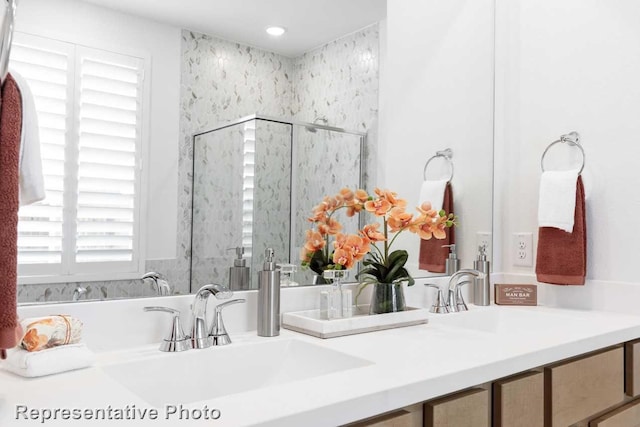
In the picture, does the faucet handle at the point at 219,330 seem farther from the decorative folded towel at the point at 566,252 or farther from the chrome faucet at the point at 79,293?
the decorative folded towel at the point at 566,252

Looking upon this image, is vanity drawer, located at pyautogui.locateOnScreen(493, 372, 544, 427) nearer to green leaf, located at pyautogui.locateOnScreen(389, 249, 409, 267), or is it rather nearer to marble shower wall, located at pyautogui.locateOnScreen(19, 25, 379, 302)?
green leaf, located at pyautogui.locateOnScreen(389, 249, 409, 267)

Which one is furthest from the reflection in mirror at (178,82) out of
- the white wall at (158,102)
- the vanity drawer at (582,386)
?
the vanity drawer at (582,386)

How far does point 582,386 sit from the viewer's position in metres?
1.21

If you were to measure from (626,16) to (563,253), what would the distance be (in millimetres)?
783

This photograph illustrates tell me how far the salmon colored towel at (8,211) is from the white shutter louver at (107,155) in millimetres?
296

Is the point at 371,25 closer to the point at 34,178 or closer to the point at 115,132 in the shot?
the point at 115,132

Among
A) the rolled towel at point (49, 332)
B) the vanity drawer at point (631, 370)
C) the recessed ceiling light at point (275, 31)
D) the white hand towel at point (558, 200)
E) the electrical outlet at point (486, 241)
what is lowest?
the vanity drawer at point (631, 370)

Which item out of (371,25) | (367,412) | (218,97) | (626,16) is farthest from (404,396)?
(626,16)

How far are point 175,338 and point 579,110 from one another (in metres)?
1.48

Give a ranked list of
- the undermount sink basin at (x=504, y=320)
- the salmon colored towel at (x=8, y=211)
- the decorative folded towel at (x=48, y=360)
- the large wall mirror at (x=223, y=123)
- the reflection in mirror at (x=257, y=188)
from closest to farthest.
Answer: the salmon colored towel at (x=8, y=211) → the decorative folded towel at (x=48, y=360) → the large wall mirror at (x=223, y=123) → the reflection in mirror at (x=257, y=188) → the undermount sink basin at (x=504, y=320)

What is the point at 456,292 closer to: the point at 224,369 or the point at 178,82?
the point at 224,369

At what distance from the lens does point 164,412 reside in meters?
0.71

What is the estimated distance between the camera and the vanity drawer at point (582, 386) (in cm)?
112

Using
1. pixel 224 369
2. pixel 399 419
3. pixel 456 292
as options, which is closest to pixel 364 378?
pixel 399 419
